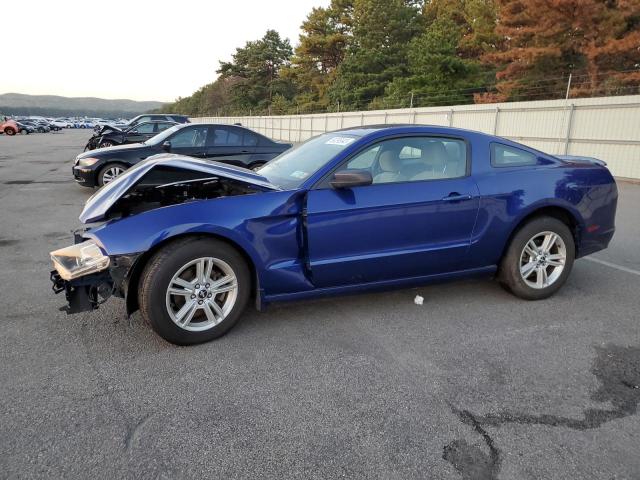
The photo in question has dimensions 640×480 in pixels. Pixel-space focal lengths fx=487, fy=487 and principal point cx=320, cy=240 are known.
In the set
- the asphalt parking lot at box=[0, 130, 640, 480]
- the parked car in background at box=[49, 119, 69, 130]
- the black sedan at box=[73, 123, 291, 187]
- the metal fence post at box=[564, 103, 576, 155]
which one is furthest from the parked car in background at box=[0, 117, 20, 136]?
the asphalt parking lot at box=[0, 130, 640, 480]

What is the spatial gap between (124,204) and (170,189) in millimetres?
411

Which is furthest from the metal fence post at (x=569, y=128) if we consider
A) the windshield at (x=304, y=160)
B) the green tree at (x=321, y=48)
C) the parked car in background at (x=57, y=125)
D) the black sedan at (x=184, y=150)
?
the parked car in background at (x=57, y=125)

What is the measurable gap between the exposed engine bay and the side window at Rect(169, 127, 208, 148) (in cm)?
605

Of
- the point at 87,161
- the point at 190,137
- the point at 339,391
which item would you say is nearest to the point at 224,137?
the point at 190,137

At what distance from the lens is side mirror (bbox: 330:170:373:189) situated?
11.4 ft

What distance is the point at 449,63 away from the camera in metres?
28.1

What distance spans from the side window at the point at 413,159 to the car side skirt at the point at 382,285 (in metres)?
0.80

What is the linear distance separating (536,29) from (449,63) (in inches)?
230

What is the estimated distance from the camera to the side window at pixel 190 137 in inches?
379

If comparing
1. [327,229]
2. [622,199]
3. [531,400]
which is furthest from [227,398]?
[622,199]

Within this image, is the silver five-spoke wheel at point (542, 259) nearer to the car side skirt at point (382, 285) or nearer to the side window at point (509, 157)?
the car side skirt at point (382, 285)

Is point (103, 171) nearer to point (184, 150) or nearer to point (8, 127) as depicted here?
point (184, 150)

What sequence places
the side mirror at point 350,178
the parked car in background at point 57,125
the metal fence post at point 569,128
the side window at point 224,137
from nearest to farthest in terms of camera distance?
the side mirror at point 350,178
the side window at point 224,137
the metal fence post at point 569,128
the parked car in background at point 57,125

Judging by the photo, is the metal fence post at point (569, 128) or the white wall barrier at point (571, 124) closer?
the white wall barrier at point (571, 124)
